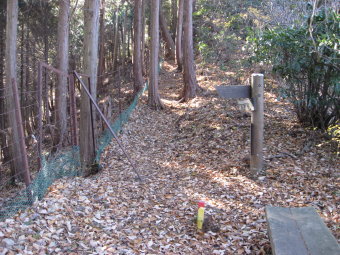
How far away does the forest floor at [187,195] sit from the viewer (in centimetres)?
448

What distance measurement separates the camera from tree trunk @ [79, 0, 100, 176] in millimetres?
7457

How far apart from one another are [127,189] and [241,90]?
2.82 metres

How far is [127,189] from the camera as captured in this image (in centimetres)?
658

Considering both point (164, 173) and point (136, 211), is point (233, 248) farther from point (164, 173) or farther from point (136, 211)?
point (164, 173)

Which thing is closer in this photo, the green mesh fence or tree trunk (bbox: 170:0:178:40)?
the green mesh fence

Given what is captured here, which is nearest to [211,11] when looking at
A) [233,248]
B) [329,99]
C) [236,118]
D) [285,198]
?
[236,118]

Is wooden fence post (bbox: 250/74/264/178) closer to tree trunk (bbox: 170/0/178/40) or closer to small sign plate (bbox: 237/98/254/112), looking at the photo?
small sign plate (bbox: 237/98/254/112)

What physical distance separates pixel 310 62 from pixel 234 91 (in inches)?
80.4

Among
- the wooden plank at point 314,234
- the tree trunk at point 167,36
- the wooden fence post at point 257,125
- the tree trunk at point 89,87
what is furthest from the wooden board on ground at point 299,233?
the tree trunk at point 167,36

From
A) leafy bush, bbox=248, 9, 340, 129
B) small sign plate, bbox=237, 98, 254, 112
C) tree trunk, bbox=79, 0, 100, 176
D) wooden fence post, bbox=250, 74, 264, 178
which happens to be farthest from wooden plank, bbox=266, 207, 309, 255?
tree trunk, bbox=79, 0, 100, 176

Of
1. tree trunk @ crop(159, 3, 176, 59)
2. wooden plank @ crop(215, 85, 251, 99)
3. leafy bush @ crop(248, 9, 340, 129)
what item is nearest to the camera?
wooden plank @ crop(215, 85, 251, 99)

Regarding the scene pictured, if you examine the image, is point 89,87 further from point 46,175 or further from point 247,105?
point 247,105

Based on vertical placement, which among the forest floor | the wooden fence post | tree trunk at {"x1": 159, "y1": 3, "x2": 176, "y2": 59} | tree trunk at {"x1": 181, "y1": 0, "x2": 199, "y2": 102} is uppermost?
tree trunk at {"x1": 159, "y1": 3, "x2": 176, "y2": 59}

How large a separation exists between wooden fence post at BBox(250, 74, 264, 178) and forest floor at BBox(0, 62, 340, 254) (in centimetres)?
22
